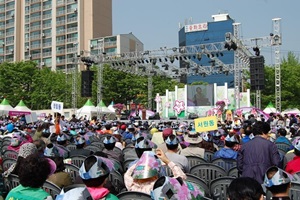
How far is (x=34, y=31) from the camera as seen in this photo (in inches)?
3049

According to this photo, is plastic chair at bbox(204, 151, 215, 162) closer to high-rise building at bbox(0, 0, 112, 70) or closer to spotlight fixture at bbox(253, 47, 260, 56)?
spotlight fixture at bbox(253, 47, 260, 56)

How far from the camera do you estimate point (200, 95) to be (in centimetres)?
4162

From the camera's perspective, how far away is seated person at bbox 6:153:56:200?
10.7 feet

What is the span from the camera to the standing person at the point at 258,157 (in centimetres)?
520

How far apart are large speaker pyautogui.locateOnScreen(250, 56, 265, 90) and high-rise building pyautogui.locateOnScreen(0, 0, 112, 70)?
5097 cm

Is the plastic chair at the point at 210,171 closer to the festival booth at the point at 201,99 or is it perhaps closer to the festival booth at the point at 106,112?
the festival booth at the point at 106,112

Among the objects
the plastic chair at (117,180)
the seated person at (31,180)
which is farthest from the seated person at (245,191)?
the plastic chair at (117,180)

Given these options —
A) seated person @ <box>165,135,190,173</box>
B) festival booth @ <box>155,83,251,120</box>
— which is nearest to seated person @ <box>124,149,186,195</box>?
seated person @ <box>165,135,190,173</box>

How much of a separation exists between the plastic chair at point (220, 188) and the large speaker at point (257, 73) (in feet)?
69.0

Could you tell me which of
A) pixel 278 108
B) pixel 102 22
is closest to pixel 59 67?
pixel 102 22

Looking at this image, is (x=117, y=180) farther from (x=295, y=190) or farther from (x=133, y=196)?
(x=295, y=190)

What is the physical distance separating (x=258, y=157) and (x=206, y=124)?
13.4 ft

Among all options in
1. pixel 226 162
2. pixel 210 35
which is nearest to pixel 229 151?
pixel 226 162

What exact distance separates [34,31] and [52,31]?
14.6ft
